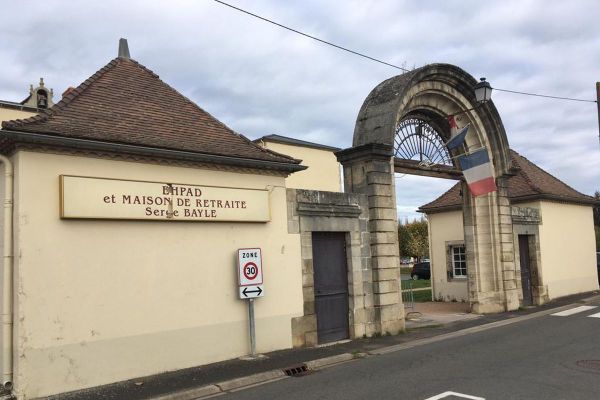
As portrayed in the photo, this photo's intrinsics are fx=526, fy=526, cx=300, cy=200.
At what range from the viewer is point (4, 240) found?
731 centimetres

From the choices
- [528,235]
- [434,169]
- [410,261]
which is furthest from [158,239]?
[410,261]

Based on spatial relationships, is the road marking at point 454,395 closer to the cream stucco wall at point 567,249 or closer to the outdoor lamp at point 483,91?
the outdoor lamp at point 483,91

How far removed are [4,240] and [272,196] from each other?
4.60 m

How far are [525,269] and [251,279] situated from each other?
11625 millimetres

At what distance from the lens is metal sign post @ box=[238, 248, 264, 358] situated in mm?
9211

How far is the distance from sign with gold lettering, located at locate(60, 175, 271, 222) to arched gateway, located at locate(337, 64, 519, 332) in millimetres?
3080

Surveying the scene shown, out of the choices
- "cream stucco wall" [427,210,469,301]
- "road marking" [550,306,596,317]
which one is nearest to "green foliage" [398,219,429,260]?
"cream stucco wall" [427,210,469,301]

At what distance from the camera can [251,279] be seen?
9.30 meters

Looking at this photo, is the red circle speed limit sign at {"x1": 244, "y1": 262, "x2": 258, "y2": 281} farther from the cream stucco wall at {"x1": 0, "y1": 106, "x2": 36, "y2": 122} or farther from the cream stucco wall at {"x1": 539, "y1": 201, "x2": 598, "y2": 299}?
the cream stucco wall at {"x1": 0, "y1": 106, "x2": 36, "y2": 122}

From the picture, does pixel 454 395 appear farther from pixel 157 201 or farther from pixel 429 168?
pixel 429 168

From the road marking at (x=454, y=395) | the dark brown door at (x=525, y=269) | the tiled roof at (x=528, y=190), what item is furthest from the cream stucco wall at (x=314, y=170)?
the road marking at (x=454, y=395)

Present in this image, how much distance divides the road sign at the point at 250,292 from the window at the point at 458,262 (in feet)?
40.5

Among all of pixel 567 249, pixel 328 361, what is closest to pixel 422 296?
pixel 567 249

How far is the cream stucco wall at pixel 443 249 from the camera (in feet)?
64.6
